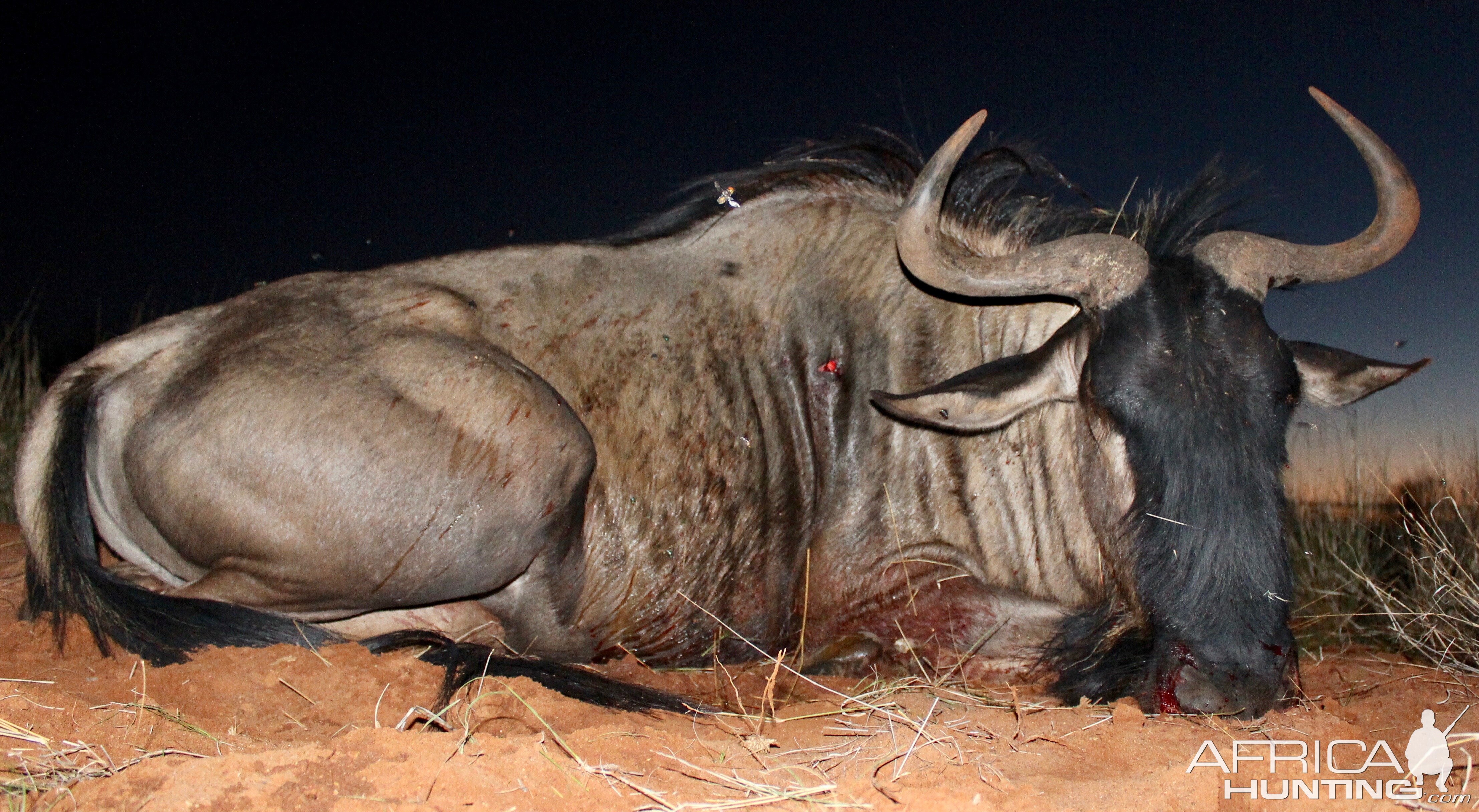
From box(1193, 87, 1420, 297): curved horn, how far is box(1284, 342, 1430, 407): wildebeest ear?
25cm

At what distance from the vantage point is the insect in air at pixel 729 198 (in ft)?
12.9

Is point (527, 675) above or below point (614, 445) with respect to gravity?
below

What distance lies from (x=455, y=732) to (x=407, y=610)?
1.24 metres

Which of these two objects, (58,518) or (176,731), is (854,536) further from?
(58,518)

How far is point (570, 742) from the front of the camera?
6.83 feet

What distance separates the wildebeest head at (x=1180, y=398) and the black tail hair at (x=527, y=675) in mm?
1122

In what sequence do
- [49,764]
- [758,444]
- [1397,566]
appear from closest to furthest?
[49,764]
[758,444]
[1397,566]

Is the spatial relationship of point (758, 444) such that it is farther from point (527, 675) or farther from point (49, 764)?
point (49, 764)

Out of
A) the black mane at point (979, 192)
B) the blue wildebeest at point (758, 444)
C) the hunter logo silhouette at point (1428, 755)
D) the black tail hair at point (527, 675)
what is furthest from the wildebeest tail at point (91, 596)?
the hunter logo silhouette at point (1428, 755)

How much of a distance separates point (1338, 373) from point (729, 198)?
2356mm

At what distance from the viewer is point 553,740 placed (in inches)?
84.1

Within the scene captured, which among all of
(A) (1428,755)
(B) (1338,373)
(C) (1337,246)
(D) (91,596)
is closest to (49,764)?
(D) (91,596)

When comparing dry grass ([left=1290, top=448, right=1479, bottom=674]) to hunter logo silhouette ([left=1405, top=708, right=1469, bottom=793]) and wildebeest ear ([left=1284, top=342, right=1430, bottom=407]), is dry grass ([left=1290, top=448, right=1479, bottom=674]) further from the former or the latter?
hunter logo silhouette ([left=1405, top=708, right=1469, bottom=793])

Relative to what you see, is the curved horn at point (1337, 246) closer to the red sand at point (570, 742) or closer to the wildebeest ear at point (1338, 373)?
the wildebeest ear at point (1338, 373)
